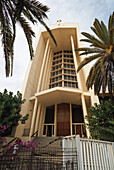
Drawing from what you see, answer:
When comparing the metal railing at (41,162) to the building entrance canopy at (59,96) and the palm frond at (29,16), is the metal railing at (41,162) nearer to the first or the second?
the palm frond at (29,16)

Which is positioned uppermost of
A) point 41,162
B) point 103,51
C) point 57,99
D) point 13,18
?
point 103,51

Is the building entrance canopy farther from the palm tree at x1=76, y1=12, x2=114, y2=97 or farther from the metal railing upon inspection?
the metal railing

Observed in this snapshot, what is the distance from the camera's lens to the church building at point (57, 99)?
52.0 feet

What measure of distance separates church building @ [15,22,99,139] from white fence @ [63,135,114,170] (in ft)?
28.4

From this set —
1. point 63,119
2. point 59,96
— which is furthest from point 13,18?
point 63,119

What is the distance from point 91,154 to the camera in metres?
4.34

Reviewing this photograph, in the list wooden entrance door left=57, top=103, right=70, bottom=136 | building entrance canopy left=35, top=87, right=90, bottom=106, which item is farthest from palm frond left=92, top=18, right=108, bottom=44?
wooden entrance door left=57, top=103, right=70, bottom=136

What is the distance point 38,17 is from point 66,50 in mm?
24432

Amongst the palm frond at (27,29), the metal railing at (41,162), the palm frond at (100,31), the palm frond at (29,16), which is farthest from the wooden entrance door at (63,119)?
the palm frond at (29,16)

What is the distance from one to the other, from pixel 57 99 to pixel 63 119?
3.55 m

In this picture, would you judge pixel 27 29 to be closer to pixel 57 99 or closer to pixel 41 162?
pixel 41 162

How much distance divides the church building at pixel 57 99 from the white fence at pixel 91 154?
28.4ft

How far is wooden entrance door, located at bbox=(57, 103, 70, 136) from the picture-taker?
17.3 meters

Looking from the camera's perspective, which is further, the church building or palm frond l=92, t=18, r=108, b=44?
the church building
